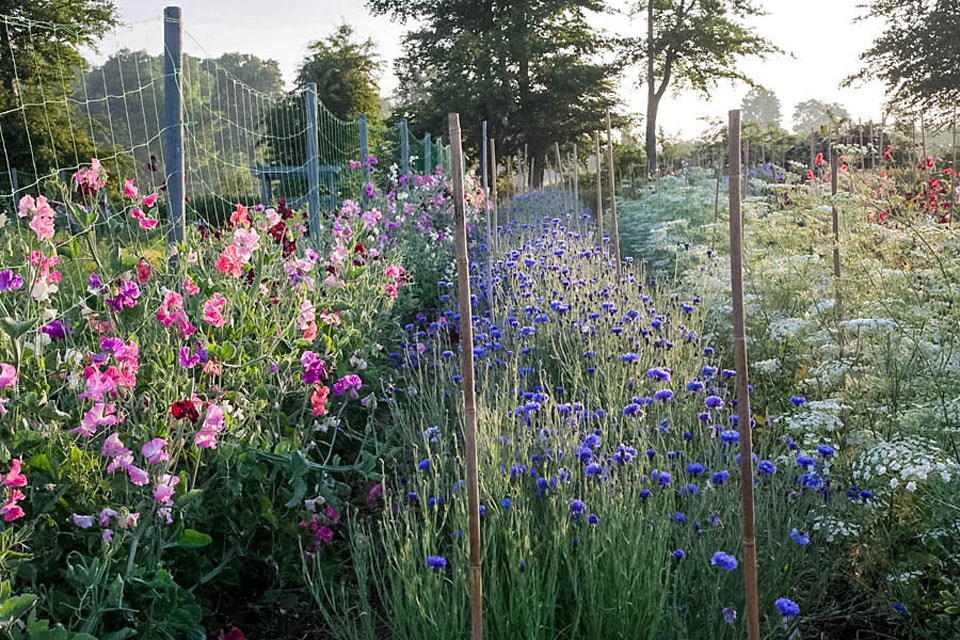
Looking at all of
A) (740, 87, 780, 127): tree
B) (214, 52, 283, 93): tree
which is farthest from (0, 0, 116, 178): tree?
(740, 87, 780, 127): tree

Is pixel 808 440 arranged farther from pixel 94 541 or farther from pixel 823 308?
pixel 94 541

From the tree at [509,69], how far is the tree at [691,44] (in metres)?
1.80

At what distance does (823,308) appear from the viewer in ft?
10.5

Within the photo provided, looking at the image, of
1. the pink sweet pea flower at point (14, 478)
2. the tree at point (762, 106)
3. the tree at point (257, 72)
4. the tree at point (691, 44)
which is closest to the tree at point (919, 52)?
the tree at point (691, 44)

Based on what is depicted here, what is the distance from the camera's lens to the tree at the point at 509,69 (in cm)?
2591

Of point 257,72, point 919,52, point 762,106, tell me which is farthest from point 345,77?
point 762,106

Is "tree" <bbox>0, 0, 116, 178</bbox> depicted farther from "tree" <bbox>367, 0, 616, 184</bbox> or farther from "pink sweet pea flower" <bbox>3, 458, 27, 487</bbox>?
"pink sweet pea flower" <bbox>3, 458, 27, 487</bbox>

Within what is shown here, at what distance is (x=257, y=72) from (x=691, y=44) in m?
60.5

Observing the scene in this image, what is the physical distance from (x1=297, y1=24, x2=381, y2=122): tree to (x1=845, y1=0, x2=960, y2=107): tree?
684 inches

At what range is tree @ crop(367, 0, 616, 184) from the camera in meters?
25.9

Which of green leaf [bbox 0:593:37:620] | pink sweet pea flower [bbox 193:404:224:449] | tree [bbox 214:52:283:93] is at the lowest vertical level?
green leaf [bbox 0:593:37:620]

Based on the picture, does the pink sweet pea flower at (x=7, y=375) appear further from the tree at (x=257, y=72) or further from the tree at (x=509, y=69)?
the tree at (x=257, y=72)

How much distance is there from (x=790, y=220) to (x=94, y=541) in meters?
4.47

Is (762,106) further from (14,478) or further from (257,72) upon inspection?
(14,478)
